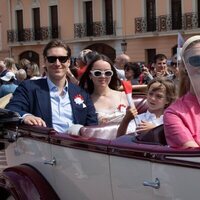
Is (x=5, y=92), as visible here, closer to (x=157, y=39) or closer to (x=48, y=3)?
(x=157, y=39)

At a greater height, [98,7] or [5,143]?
[98,7]

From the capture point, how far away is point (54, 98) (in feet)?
13.3

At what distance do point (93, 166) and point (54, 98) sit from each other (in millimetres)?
1212

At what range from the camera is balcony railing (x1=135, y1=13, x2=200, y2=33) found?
91.0ft

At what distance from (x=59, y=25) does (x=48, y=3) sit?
73.7 inches

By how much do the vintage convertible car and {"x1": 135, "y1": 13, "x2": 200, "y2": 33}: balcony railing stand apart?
24660 millimetres

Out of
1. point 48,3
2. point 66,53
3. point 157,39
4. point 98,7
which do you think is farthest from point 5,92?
point 48,3

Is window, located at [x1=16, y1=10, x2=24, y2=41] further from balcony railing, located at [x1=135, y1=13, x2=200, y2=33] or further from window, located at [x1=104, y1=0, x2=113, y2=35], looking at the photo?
balcony railing, located at [x1=135, y1=13, x2=200, y2=33]

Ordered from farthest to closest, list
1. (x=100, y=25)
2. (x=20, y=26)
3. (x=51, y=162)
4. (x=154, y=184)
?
(x=20, y=26)
(x=100, y=25)
(x=51, y=162)
(x=154, y=184)

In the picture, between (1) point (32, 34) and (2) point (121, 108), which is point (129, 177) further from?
(1) point (32, 34)

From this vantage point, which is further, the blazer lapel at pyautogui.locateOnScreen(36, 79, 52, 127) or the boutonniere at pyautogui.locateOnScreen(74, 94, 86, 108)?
the boutonniere at pyautogui.locateOnScreen(74, 94, 86, 108)

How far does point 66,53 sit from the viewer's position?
411 centimetres

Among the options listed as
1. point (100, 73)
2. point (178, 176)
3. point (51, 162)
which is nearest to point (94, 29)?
point (100, 73)

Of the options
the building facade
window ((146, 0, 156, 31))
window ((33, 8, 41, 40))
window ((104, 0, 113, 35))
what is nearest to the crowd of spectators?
the building facade
